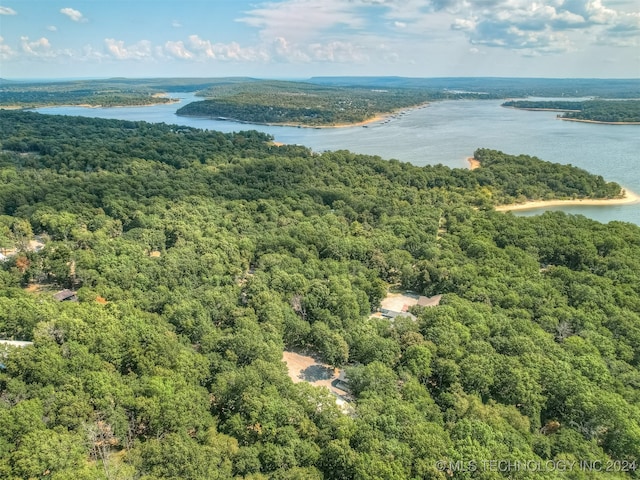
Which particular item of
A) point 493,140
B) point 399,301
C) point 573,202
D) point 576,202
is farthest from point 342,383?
point 493,140

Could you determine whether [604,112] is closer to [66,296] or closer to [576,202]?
[576,202]

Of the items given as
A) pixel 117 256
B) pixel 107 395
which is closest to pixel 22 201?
pixel 117 256

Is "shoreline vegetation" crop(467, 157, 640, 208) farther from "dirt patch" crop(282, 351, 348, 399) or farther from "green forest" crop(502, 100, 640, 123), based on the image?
"green forest" crop(502, 100, 640, 123)

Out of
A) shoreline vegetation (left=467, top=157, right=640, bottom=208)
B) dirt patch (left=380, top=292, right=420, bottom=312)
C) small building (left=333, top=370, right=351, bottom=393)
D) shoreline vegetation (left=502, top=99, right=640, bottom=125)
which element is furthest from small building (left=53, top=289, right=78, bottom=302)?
shoreline vegetation (left=502, top=99, right=640, bottom=125)

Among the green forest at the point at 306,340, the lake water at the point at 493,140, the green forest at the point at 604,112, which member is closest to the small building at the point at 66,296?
the green forest at the point at 306,340

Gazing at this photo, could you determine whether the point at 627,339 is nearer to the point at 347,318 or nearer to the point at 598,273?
the point at 598,273
